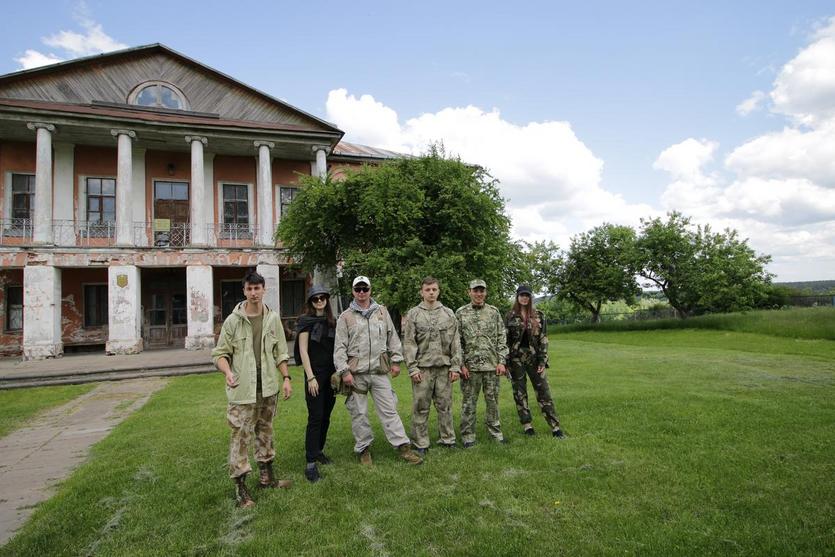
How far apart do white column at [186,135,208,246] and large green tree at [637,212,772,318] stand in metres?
26.3

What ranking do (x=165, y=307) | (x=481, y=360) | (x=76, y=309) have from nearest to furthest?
(x=481, y=360), (x=76, y=309), (x=165, y=307)

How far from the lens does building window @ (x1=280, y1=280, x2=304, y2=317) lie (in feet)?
69.3

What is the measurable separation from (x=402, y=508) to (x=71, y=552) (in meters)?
2.42

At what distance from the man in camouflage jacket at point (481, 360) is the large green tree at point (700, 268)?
27703mm

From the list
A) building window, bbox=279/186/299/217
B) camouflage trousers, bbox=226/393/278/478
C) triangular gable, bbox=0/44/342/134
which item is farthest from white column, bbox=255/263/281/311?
camouflage trousers, bbox=226/393/278/478

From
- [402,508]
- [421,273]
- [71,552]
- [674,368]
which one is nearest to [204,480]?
[71,552]

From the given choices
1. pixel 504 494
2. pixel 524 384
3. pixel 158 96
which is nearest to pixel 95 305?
pixel 158 96

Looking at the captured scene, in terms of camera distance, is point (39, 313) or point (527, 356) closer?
point (527, 356)

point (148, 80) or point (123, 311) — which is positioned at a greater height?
point (148, 80)

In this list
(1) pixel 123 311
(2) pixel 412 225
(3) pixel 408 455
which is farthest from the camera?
(1) pixel 123 311

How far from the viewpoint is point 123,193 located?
641 inches

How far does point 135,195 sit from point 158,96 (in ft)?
13.1

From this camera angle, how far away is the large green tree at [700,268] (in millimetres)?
28062

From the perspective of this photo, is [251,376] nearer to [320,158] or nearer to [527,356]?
[527,356]
